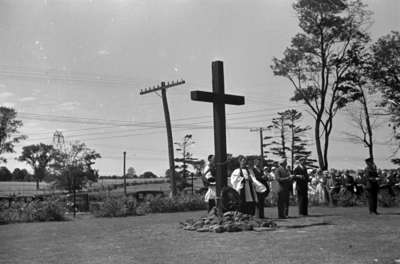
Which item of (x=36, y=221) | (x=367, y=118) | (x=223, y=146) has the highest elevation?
(x=367, y=118)

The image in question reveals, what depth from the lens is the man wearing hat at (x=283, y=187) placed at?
1411 centimetres

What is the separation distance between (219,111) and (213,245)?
4.25 meters

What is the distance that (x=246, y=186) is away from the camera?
41.8 ft

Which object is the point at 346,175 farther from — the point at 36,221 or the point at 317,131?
the point at 36,221

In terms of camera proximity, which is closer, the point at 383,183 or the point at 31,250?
the point at 31,250

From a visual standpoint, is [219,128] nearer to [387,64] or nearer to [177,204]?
[177,204]

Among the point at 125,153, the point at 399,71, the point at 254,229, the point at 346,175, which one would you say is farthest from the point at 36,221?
the point at 125,153

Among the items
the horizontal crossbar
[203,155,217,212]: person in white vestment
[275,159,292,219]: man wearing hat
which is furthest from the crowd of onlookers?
the horizontal crossbar

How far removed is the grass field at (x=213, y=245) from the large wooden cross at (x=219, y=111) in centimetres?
152

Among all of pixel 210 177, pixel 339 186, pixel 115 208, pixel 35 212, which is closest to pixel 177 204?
pixel 115 208

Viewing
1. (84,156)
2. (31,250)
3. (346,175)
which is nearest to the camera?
(31,250)

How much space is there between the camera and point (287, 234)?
9.82 meters

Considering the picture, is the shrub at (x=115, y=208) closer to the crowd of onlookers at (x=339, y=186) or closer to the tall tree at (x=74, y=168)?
the crowd of onlookers at (x=339, y=186)

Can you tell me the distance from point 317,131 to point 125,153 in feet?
106
